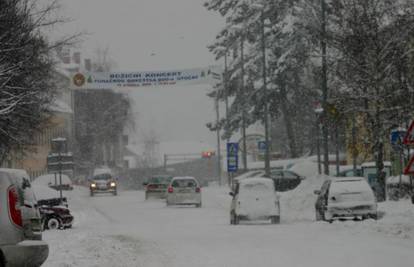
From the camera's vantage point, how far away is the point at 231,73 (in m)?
71.7

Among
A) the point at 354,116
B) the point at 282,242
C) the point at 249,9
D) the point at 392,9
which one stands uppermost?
the point at 249,9

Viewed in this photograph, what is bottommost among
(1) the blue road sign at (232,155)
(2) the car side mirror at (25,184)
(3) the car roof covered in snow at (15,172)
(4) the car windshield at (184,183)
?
(4) the car windshield at (184,183)

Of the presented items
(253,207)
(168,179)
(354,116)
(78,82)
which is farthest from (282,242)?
(168,179)

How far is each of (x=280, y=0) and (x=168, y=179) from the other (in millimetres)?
15096

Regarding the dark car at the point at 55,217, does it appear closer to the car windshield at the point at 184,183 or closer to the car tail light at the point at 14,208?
the car windshield at the point at 184,183

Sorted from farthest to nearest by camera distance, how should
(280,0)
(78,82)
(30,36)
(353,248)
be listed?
(280,0) → (78,82) → (30,36) → (353,248)

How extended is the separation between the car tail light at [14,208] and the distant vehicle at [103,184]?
187 feet

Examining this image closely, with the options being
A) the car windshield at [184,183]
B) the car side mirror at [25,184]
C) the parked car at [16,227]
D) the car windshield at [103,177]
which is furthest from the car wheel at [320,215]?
the car windshield at [103,177]

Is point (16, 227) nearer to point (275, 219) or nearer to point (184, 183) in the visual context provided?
point (275, 219)

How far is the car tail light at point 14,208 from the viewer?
1240 cm

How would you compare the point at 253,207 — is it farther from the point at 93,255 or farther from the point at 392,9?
the point at 93,255

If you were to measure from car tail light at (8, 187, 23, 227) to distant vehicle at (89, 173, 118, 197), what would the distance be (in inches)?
2247

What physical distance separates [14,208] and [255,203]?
64.3 ft

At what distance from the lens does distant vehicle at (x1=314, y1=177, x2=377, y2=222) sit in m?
28.9
